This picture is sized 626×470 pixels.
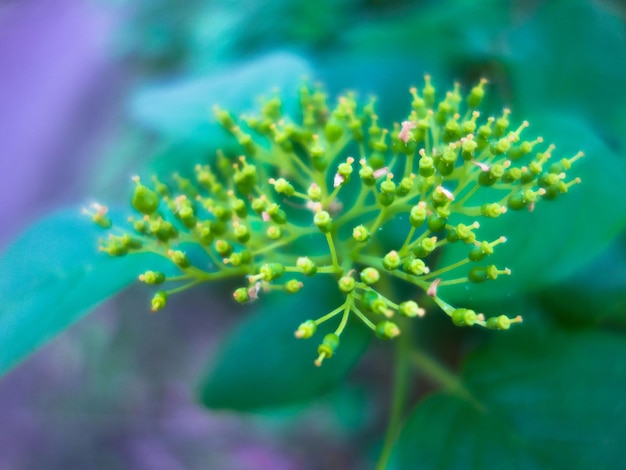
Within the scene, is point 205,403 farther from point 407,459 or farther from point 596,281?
point 596,281

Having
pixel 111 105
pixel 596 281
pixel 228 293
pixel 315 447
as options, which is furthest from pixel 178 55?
pixel 596 281

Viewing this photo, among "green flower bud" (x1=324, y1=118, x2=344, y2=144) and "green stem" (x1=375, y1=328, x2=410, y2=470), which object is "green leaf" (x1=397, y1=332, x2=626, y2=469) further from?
"green flower bud" (x1=324, y1=118, x2=344, y2=144)

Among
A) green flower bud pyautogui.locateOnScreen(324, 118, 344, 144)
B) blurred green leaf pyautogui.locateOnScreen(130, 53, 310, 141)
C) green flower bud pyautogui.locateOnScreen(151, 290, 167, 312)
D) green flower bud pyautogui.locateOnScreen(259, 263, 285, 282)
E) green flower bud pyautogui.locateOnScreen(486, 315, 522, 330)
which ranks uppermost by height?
blurred green leaf pyautogui.locateOnScreen(130, 53, 310, 141)

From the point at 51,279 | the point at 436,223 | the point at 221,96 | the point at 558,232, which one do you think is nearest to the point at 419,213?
the point at 436,223

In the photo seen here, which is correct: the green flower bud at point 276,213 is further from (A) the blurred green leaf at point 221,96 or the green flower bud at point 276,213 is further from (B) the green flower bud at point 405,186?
(A) the blurred green leaf at point 221,96

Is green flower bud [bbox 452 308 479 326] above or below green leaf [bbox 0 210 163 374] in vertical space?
below

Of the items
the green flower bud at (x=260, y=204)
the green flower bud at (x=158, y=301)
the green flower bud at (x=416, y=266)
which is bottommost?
the green flower bud at (x=158, y=301)

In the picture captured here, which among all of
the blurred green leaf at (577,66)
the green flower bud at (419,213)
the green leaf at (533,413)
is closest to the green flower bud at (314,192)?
the green flower bud at (419,213)

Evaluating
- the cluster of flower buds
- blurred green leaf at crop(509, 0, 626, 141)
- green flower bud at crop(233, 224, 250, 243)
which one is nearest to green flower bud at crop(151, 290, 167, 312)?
the cluster of flower buds
